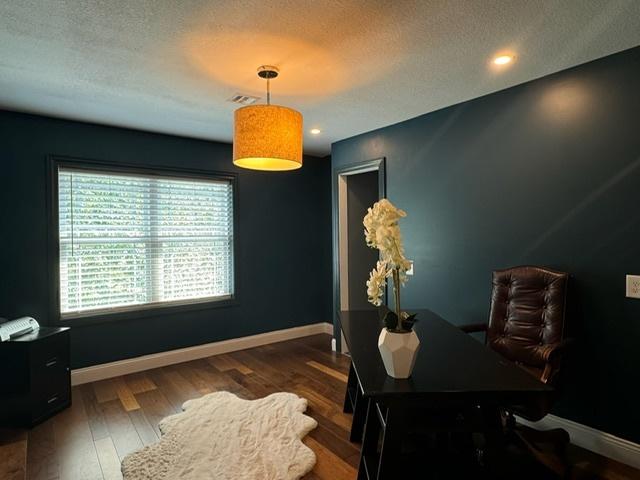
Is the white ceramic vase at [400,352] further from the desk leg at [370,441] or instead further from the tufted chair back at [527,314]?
the tufted chair back at [527,314]

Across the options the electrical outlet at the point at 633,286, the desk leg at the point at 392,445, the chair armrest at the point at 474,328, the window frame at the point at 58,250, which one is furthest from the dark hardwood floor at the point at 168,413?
the electrical outlet at the point at 633,286

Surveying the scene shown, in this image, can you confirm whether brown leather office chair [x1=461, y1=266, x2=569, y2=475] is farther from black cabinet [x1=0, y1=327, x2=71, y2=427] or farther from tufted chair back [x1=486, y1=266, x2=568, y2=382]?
black cabinet [x1=0, y1=327, x2=71, y2=427]

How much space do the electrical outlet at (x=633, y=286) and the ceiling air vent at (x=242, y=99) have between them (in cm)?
285

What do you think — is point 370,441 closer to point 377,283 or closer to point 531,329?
point 377,283

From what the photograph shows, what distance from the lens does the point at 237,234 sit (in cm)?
463

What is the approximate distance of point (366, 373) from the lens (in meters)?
1.60

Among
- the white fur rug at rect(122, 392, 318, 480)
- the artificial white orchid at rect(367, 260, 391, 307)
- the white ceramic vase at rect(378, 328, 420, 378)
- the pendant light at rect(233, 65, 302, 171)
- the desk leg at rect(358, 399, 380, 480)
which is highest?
the pendant light at rect(233, 65, 302, 171)

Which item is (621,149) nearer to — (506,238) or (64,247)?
(506,238)

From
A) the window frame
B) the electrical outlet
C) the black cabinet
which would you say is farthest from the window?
the electrical outlet

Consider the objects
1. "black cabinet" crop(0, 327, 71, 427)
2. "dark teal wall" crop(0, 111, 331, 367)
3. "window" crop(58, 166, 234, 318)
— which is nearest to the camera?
"black cabinet" crop(0, 327, 71, 427)

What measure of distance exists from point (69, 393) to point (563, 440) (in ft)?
12.2

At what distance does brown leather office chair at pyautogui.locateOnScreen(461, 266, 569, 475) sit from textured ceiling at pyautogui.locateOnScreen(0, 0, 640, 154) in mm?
1426

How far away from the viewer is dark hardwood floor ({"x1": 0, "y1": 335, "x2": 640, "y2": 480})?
2.29 m

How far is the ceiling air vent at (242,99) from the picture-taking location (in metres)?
2.94
